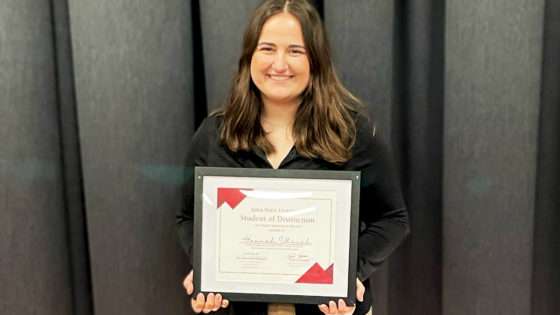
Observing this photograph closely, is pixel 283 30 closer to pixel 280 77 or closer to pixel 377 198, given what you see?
pixel 280 77

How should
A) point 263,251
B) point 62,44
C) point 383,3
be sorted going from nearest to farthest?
1. point 263,251
2. point 383,3
3. point 62,44

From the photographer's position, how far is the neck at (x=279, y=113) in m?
1.00

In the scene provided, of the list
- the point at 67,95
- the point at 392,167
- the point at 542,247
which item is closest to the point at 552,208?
the point at 542,247

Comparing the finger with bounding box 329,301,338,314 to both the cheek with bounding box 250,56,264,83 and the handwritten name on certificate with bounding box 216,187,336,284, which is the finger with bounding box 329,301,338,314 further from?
the cheek with bounding box 250,56,264,83

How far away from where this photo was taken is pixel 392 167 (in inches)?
39.9

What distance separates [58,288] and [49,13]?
1.88 feet

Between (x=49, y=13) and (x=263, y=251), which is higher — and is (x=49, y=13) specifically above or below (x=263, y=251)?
above

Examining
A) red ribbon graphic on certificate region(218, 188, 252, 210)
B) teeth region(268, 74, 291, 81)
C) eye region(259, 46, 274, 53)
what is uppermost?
eye region(259, 46, 274, 53)

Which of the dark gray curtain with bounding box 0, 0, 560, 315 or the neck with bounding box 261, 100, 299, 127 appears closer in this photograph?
the neck with bounding box 261, 100, 299, 127

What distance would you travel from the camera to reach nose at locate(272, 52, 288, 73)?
922 millimetres

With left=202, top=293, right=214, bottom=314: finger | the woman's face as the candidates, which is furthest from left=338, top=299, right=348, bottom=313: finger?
the woman's face

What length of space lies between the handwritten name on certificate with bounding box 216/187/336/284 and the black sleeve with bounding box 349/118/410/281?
9 centimetres

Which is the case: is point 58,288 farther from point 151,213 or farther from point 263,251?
point 263,251
